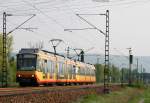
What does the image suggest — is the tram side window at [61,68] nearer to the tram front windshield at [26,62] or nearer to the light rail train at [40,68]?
the light rail train at [40,68]

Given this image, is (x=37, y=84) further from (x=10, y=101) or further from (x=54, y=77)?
(x=10, y=101)

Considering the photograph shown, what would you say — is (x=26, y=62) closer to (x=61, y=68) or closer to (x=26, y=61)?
(x=26, y=61)

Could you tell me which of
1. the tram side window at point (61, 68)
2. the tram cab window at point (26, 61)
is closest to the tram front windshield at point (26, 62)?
the tram cab window at point (26, 61)

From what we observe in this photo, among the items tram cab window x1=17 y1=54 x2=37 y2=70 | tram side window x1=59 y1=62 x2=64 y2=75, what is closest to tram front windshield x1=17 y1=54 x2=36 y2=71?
tram cab window x1=17 y1=54 x2=37 y2=70

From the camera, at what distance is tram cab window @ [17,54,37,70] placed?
46656 mm

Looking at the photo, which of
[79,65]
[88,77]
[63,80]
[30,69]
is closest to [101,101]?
[30,69]

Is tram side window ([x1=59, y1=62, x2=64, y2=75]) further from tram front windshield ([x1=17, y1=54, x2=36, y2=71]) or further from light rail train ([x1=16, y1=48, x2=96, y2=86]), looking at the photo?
tram front windshield ([x1=17, y1=54, x2=36, y2=71])

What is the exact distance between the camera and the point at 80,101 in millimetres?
34875

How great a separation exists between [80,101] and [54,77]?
60.9 feet

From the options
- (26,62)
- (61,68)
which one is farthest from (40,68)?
(61,68)

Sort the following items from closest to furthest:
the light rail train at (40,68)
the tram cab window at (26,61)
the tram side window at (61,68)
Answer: the light rail train at (40,68)
the tram cab window at (26,61)
the tram side window at (61,68)

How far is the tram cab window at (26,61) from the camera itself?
1837 inches

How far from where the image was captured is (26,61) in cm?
4709

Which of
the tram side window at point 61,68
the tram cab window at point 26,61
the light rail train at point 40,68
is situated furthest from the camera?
the tram side window at point 61,68
